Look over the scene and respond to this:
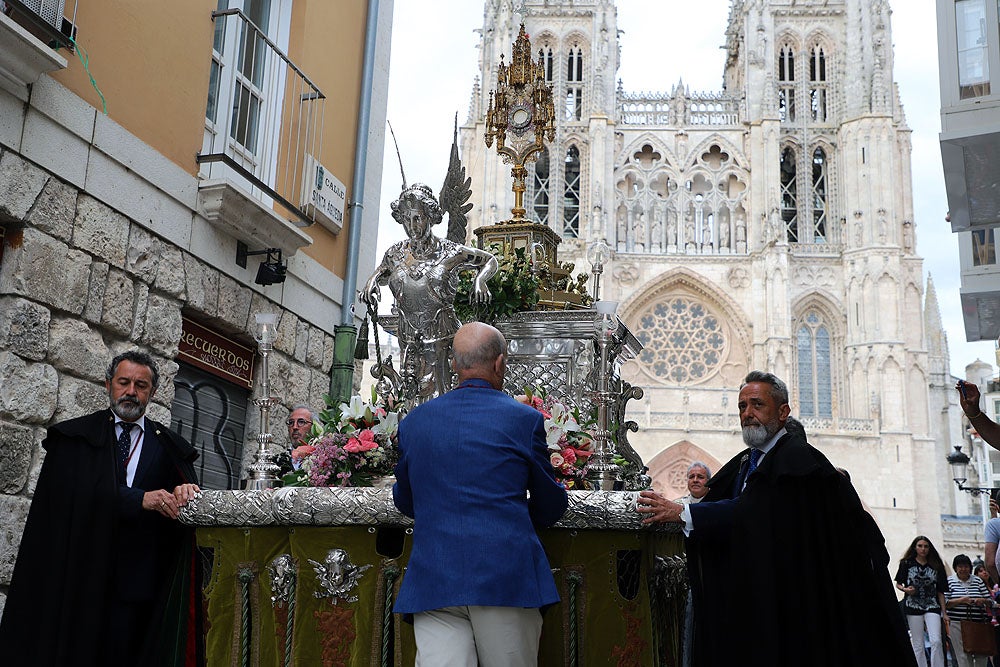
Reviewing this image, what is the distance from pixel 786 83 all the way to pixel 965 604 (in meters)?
32.1

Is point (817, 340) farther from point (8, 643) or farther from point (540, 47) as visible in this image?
point (8, 643)

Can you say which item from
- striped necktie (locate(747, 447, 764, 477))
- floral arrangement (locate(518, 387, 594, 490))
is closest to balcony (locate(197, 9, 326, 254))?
floral arrangement (locate(518, 387, 594, 490))

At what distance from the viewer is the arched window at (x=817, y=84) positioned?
3600cm

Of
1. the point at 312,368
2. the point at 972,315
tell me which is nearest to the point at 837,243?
the point at 972,315

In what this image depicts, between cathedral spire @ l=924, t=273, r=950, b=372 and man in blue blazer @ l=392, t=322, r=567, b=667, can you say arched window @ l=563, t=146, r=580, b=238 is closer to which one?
cathedral spire @ l=924, t=273, r=950, b=372

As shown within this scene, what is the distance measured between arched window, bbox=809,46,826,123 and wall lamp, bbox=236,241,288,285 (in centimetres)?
3303

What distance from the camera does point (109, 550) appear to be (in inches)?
136

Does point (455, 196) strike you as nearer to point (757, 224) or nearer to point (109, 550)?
point (109, 550)

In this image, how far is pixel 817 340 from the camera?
1314 inches

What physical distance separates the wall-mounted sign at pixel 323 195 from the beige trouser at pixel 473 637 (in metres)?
4.53

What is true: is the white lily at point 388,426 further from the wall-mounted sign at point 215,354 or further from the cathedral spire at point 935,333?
the cathedral spire at point 935,333

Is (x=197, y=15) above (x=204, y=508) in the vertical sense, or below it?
above

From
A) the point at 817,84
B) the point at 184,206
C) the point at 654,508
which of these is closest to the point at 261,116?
the point at 184,206

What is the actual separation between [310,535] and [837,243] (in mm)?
33238
